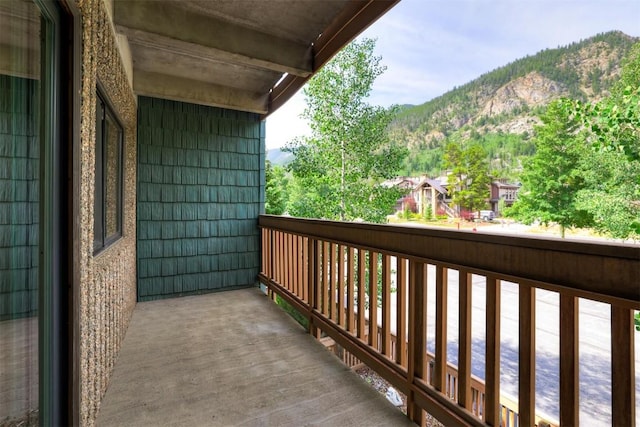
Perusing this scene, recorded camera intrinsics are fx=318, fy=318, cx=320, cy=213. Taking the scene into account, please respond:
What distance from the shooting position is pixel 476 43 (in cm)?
1404

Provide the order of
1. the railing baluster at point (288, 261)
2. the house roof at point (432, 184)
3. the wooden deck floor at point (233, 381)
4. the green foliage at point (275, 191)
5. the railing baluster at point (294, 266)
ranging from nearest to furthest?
the wooden deck floor at point (233, 381)
the railing baluster at point (294, 266)
the railing baluster at point (288, 261)
the house roof at point (432, 184)
the green foliage at point (275, 191)

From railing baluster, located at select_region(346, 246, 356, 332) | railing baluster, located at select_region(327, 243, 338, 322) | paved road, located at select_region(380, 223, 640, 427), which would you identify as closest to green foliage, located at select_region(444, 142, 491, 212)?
paved road, located at select_region(380, 223, 640, 427)

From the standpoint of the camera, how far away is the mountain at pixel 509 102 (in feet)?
17.3

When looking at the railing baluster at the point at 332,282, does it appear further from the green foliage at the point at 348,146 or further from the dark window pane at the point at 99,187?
the green foliage at the point at 348,146

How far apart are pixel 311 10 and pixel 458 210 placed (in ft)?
18.9

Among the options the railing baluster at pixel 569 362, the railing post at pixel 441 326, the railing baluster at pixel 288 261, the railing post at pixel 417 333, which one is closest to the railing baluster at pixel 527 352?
the railing baluster at pixel 569 362

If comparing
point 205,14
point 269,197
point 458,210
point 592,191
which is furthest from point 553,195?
point 269,197

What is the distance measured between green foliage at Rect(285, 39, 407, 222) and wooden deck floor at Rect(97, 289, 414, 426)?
567 cm

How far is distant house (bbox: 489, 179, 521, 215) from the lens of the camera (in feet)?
21.9

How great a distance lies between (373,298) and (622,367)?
1.35 m

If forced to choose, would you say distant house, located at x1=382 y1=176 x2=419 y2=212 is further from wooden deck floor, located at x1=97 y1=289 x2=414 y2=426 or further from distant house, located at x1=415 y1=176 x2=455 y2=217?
wooden deck floor, located at x1=97 y1=289 x2=414 y2=426

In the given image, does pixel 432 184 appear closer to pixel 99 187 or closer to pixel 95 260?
pixel 99 187

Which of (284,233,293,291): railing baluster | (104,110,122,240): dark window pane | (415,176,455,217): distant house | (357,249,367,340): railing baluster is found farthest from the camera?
(415,176,455,217): distant house

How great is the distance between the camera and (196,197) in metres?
4.48
